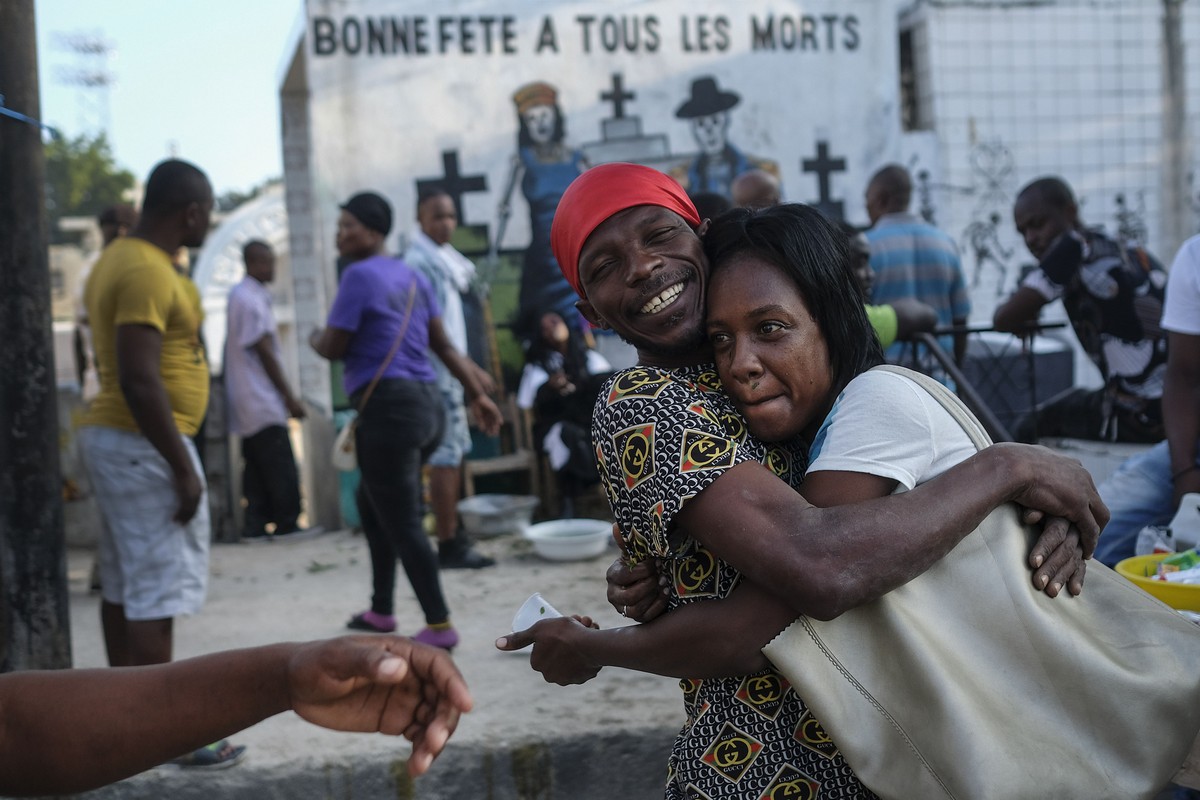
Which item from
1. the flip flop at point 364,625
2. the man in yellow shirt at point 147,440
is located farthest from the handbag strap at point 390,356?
the flip flop at point 364,625

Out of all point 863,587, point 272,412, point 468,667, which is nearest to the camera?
point 863,587

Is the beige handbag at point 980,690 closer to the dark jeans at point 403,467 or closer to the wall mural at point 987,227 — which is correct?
the dark jeans at point 403,467

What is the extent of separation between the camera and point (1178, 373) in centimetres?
291

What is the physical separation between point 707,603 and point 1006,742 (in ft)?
1.34

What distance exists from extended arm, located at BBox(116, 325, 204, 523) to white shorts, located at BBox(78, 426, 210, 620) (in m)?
0.09

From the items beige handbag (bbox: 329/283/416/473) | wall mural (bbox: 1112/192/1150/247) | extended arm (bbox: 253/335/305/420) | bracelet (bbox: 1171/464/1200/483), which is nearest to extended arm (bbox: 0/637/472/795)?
bracelet (bbox: 1171/464/1200/483)

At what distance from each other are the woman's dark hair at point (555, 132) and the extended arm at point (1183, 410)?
5359mm

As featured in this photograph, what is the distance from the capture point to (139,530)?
3.22 meters

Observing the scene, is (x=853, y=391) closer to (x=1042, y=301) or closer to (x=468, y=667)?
(x=468, y=667)

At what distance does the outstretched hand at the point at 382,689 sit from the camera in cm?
122

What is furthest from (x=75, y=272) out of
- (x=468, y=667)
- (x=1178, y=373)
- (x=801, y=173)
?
(x=1178, y=373)

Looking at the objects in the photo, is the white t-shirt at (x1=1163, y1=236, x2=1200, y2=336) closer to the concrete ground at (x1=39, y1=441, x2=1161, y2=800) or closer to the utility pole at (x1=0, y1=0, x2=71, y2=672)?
the concrete ground at (x1=39, y1=441, x2=1161, y2=800)

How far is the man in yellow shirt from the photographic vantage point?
3.14 m

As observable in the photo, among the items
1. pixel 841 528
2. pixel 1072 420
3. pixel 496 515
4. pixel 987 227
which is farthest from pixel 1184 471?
pixel 987 227
